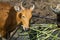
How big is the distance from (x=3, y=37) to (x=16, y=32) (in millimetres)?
468

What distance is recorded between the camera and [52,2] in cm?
1166

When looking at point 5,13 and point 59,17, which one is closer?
point 59,17

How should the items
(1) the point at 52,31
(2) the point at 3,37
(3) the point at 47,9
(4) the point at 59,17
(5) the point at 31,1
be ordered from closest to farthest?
(4) the point at 59,17
(1) the point at 52,31
(2) the point at 3,37
(3) the point at 47,9
(5) the point at 31,1

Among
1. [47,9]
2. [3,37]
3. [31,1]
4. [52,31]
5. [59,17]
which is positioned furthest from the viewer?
[31,1]

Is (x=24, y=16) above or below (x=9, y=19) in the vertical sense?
above

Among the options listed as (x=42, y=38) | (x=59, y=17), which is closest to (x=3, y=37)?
(x=42, y=38)

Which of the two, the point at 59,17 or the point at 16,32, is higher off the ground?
the point at 59,17

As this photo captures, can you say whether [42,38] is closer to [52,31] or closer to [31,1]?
[52,31]

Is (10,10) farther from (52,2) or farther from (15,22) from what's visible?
(52,2)

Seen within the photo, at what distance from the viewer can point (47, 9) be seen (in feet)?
35.5

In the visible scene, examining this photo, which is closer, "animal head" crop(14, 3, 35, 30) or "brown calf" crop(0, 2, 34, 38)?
"animal head" crop(14, 3, 35, 30)

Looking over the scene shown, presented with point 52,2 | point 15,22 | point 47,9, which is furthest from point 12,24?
point 52,2

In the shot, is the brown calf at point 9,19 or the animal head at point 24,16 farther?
the brown calf at point 9,19

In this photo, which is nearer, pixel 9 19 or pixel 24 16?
pixel 24 16
